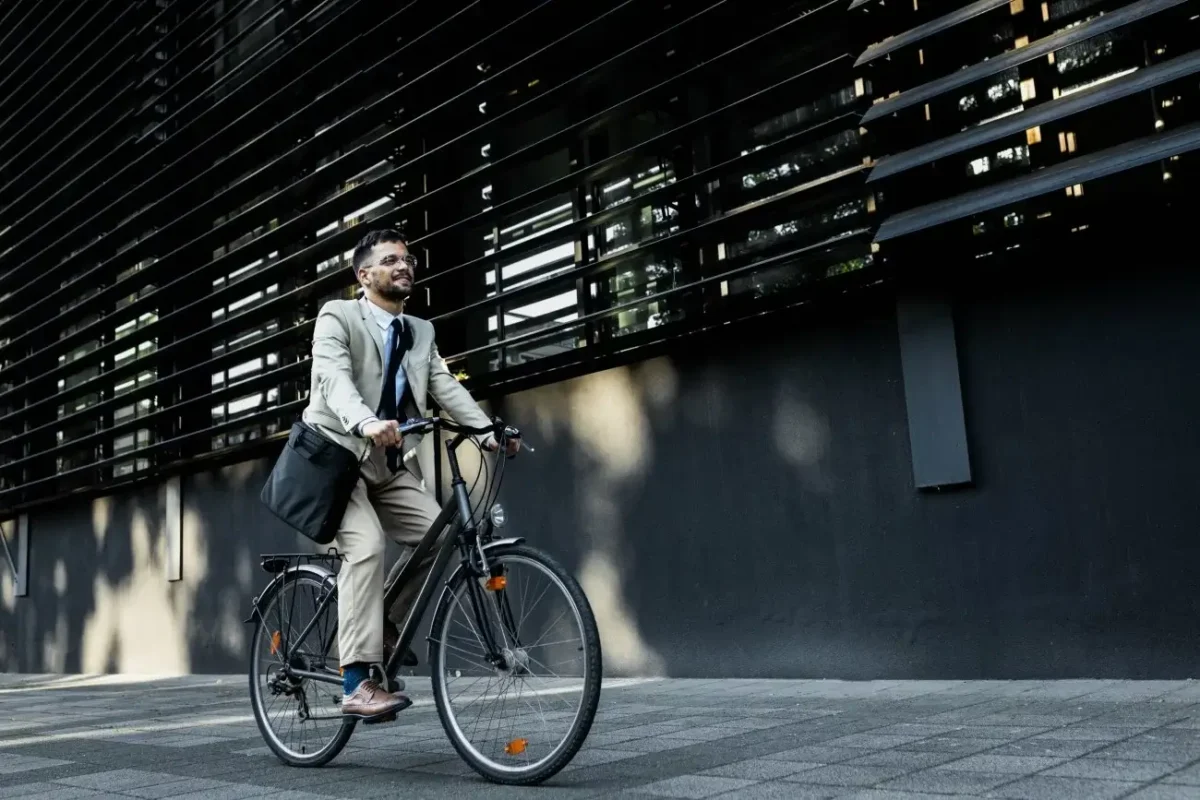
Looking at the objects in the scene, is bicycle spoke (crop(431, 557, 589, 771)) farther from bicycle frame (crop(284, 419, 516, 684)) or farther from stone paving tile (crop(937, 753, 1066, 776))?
stone paving tile (crop(937, 753, 1066, 776))

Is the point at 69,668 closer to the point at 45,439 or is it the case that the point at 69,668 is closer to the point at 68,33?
the point at 45,439

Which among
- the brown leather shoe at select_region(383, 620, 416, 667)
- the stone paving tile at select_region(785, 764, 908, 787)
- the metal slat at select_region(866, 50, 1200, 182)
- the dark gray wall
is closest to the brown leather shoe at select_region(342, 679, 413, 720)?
the brown leather shoe at select_region(383, 620, 416, 667)

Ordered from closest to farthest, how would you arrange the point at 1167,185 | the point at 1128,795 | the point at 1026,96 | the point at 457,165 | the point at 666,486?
the point at 1128,795, the point at 1167,185, the point at 1026,96, the point at 666,486, the point at 457,165

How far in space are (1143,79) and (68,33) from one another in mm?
11796

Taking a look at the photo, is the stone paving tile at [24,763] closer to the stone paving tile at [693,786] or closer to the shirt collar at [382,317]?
the shirt collar at [382,317]

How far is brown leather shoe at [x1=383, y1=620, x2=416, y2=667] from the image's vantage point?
13.6 ft

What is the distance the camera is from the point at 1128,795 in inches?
112

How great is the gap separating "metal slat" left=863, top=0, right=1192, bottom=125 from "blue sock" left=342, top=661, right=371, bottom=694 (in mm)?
3485

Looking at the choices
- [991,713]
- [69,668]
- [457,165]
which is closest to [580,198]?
[457,165]

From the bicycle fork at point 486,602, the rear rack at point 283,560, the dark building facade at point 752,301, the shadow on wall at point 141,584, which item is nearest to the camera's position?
the bicycle fork at point 486,602

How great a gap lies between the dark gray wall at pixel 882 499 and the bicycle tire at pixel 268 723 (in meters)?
2.51

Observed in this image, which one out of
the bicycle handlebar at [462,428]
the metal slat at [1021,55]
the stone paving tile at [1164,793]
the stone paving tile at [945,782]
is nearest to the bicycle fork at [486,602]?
the bicycle handlebar at [462,428]

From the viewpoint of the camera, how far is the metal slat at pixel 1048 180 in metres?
4.67

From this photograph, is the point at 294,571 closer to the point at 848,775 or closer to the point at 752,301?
the point at 848,775
